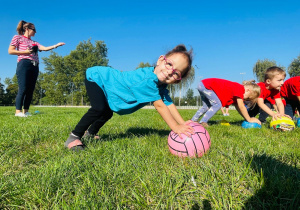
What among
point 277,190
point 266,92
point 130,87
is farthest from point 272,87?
point 277,190

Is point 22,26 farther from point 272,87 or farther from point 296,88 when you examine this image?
point 296,88

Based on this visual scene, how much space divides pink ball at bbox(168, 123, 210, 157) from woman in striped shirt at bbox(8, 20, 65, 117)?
5460 millimetres

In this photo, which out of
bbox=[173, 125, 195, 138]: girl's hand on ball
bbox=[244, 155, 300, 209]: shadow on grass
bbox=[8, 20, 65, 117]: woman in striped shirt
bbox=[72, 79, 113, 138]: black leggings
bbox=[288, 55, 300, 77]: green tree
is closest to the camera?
bbox=[244, 155, 300, 209]: shadow on grass

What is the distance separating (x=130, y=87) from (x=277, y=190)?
2.15 metres

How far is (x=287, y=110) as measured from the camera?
711 centimetres

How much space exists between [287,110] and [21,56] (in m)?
8.71

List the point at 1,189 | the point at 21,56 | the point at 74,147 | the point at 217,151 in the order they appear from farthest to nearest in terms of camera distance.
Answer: the point at 21,56
the point at 74,147
the point at 217,151
the point at 1,189

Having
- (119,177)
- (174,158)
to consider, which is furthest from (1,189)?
(174,158)

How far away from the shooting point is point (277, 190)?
5.41ft

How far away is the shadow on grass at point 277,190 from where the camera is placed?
1.48 meters

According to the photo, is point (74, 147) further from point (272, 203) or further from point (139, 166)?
point (272, 203)

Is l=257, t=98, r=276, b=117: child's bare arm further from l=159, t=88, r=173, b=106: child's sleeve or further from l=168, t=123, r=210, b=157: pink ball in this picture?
l=168, t=123, r=210, b=157: pink ball

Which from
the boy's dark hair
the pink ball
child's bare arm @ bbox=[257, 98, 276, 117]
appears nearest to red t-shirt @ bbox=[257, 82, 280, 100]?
child's bare arm @ bbox=[257, 98, 276, 117]

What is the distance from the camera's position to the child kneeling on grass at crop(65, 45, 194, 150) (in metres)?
3.02
